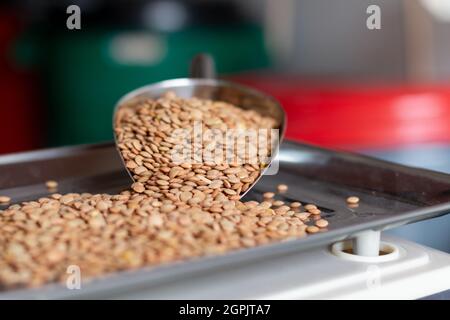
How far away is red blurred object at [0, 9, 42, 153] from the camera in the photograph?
9.43ft

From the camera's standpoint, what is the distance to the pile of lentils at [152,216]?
29.4 inches

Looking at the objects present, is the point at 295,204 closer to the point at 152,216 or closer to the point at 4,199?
the point at 152,216

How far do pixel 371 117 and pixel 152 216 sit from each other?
3.58ft

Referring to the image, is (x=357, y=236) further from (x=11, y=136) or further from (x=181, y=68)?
(x=11, y=136)

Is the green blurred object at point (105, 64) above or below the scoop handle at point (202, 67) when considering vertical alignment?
below

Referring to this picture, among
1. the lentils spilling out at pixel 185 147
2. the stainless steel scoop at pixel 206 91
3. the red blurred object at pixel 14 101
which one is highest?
the stainless steel scoop at pixel 206 91

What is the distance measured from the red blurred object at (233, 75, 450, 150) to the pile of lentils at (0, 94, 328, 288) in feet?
2.24

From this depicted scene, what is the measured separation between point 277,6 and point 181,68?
17.3 inches

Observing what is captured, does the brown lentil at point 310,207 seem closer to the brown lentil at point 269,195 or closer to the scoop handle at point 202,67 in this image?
the brown lentil at point 269,195

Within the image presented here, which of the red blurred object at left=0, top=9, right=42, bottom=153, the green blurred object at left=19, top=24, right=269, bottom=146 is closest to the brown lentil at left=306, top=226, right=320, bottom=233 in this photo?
the green blurred object at left=19, top=24, right=269, bottom=146

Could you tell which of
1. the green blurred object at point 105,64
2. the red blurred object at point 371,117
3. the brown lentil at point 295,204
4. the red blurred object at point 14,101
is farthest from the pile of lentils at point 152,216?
the red blurred object at point 14,101

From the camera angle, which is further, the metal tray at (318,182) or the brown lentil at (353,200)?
the brown lentil at (353,200)

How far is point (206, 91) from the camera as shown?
1.30 metres

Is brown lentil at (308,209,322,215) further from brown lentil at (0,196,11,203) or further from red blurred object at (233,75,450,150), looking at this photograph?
red blurred object at (233,75,450,150)
